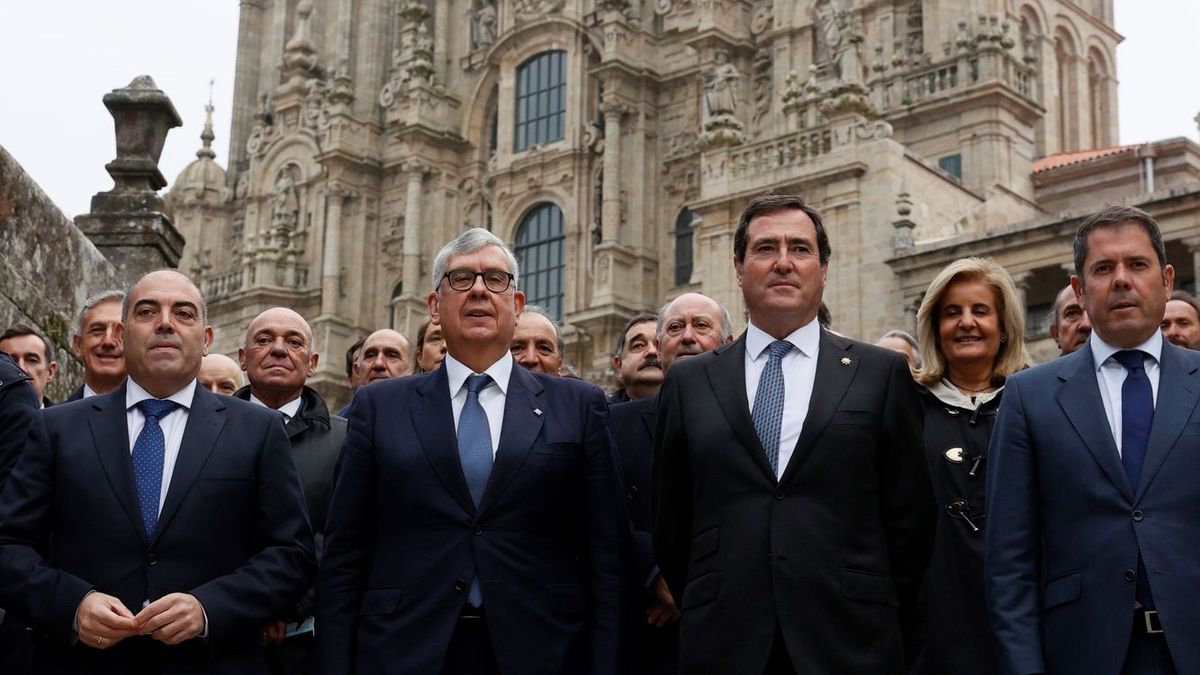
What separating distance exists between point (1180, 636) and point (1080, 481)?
0.66 meters

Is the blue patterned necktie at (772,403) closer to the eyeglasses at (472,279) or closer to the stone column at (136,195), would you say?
the eyeglasses at (472,279)

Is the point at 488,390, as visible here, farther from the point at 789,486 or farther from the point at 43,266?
the point at 43,266

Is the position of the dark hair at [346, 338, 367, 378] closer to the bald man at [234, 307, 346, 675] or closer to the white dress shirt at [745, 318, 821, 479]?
the bald man at [234, 307, 346, 675]

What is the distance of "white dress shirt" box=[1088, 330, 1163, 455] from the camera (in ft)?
18.2

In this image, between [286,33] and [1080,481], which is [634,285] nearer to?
[286,33]

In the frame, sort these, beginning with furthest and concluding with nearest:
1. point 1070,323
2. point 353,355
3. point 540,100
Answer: point 540,100
point 353,355
point 1070,323

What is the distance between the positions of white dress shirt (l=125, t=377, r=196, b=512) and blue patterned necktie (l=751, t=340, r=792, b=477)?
2340 millimetres

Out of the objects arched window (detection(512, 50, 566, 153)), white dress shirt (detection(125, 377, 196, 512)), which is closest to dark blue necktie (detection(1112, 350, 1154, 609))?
white dress shirt (detection(125, 377, 196, 512))

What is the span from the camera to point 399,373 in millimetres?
9836

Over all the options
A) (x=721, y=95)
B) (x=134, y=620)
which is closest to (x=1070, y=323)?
(x=134, y=620)

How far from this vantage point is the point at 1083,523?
210 inches

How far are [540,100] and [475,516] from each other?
→ 34.7 meters

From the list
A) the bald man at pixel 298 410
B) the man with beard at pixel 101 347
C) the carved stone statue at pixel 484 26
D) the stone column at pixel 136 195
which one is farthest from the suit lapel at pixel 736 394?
the carved stone statue at pixel 484 26

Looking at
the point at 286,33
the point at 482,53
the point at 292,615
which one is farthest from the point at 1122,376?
the point at 286,33
